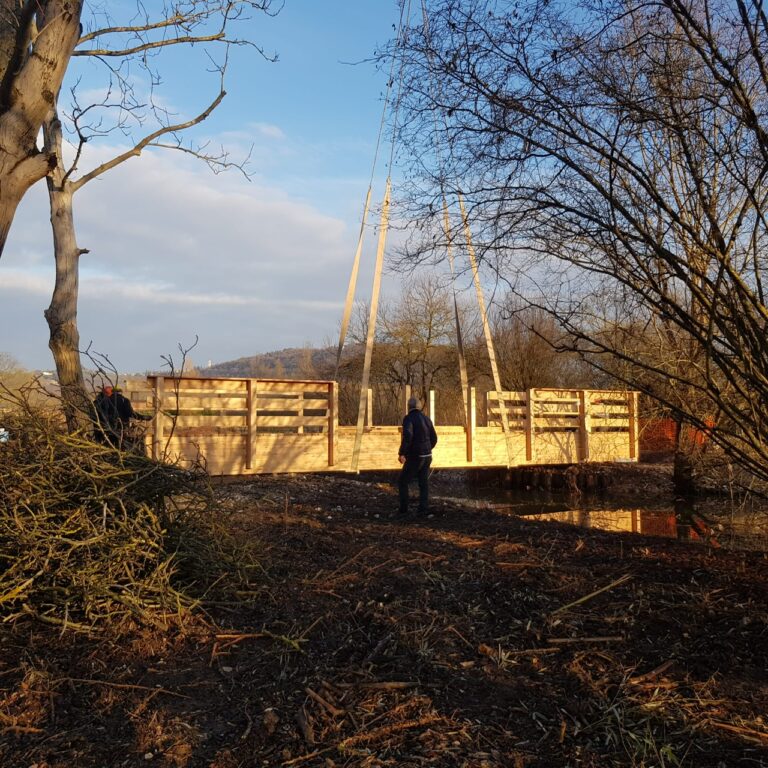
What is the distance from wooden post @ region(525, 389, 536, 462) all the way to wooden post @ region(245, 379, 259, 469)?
7045 mm

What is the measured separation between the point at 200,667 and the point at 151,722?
627 mm

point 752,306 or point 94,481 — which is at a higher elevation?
point 752,306

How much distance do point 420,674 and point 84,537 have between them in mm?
2173

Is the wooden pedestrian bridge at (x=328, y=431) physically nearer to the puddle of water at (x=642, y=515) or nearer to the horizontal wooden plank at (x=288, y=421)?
the horizontal wooden plank at (x=288, y=421)

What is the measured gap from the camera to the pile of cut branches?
395cm

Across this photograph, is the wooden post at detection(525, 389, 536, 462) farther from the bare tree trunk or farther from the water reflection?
the bare tree trunk

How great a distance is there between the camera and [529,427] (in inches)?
657

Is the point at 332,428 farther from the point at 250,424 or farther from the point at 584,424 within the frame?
the point at 584,424

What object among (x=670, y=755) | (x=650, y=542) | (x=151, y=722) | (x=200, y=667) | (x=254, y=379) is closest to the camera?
(x=670, y=755)

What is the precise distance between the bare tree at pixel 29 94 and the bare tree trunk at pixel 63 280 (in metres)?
3.60

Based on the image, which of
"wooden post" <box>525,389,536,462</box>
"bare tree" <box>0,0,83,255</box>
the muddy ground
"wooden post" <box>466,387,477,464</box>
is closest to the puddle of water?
"wooden post" <box>525,389,536,462</box>

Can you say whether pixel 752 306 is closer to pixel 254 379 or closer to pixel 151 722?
pixel 151 722

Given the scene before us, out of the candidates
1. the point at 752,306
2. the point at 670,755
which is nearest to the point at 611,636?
the point at 670,755

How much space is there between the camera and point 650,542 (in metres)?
6.98
